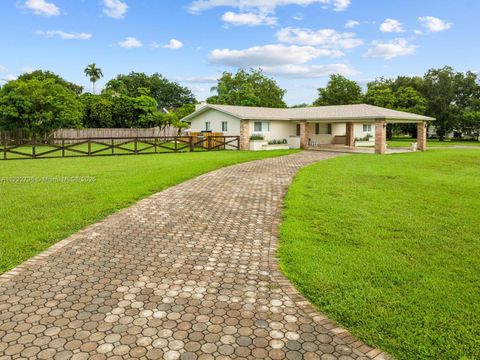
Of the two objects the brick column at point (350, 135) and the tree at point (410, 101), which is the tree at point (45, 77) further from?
the tree at point (410, 101)

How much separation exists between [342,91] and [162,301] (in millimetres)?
53814

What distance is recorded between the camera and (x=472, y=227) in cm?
720

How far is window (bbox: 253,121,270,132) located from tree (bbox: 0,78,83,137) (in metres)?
17.8

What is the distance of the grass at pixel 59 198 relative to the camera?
6.29 meters

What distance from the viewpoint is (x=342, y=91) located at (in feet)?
176

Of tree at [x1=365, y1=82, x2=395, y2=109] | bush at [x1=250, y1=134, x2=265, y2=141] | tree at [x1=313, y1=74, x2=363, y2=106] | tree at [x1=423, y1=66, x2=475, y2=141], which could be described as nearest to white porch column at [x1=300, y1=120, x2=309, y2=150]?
bush at [x1=250, y1=134, x2=265, y2=141]

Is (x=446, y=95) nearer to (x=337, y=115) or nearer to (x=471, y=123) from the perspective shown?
(x=471, y=123)

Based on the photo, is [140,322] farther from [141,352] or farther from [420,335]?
[420,335]

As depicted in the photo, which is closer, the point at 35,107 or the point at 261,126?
the point at 261,126

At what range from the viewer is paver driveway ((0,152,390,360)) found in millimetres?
3375

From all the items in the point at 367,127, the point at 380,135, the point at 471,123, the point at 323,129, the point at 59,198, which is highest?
the point at 471,123

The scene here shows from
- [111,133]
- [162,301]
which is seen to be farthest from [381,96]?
[162,301]

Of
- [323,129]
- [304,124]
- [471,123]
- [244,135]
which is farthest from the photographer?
[471,123]

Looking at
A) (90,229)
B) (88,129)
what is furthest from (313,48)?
(90,229)
